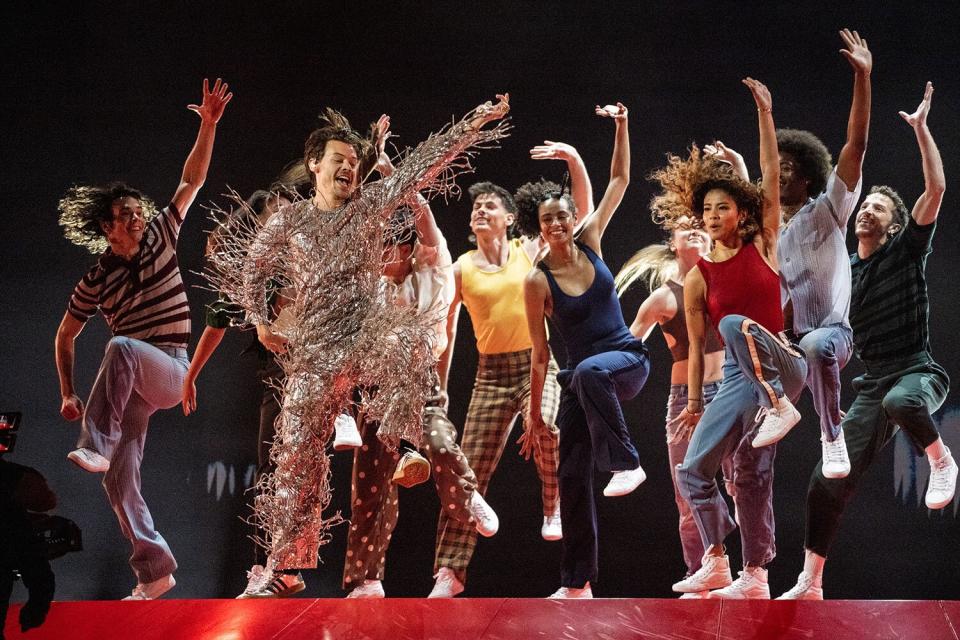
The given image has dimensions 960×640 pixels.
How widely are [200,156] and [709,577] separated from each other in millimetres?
3201

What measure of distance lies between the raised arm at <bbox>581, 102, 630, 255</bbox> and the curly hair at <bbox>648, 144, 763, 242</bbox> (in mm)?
211

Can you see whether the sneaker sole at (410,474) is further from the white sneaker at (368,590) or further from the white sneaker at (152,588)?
the white sneaker at (152,588)

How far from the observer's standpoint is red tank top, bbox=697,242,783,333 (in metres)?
4.59

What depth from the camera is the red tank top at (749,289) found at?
459 cm

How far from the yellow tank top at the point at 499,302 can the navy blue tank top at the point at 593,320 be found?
0.30m

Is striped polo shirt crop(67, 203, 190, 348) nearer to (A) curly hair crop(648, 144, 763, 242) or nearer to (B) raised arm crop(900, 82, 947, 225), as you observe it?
(A) curly hair crop(648, 144, 763, 242)

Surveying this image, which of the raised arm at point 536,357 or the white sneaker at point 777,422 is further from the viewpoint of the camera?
the raised arm at point 536,357

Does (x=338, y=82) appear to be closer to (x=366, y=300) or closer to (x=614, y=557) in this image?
(x=366, y=300)

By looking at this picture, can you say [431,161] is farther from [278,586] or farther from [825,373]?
[825,373]

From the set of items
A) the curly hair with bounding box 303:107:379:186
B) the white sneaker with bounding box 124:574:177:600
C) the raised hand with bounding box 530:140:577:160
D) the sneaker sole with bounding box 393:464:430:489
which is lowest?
the white sneaker with bounding box 124:574:177:600

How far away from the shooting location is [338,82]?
580 centimetres

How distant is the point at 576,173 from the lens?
5000mm

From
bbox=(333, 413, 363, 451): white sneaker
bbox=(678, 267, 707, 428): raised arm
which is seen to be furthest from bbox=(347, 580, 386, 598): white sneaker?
bbox=(678, 267, 707, 428): raised arm

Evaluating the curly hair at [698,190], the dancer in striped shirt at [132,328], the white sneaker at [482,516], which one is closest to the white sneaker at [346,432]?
the white sneaker at [482,516]
